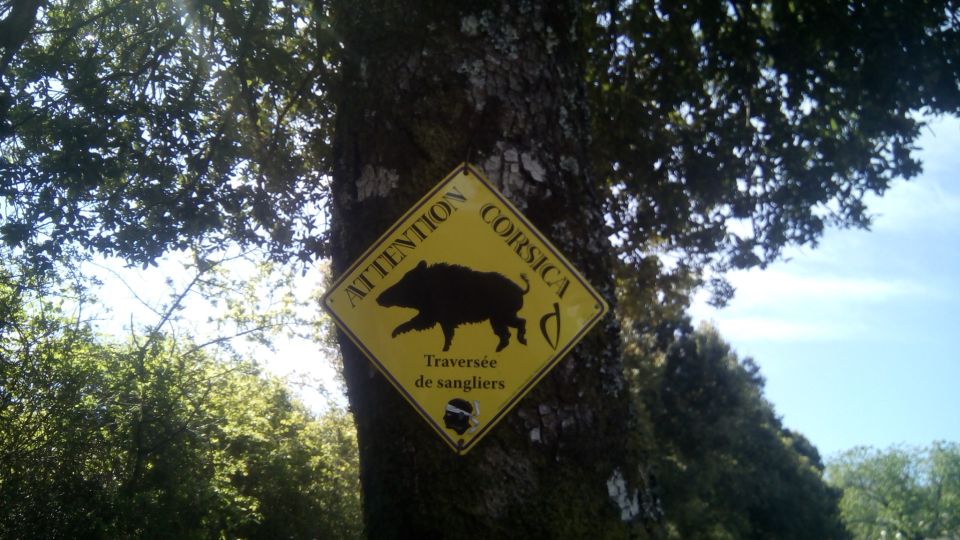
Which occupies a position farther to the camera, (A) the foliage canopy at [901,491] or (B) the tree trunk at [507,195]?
(A) the foliage canopy at [901,491]

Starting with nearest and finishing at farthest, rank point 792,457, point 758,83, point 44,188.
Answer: point 44,188
point 758,83
point 792,457

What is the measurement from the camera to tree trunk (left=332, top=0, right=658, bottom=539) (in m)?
2.38

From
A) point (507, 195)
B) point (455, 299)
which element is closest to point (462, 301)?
point (455, 299)

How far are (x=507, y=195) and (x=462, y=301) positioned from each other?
419 millimetres

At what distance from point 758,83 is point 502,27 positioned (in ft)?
20.4

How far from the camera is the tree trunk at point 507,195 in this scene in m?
2.38

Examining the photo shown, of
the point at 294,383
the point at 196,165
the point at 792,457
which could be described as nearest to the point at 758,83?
the point at 196,165

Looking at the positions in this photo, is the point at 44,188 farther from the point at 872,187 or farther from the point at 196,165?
the point at 872,187

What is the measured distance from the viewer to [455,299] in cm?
267

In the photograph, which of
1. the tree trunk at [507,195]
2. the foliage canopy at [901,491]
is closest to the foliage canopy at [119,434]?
the tree trunk at [507,195]

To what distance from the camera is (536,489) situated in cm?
235

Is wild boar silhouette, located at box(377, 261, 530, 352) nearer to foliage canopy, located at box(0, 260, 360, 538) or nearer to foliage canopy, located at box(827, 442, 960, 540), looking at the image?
foliage canopy, located at box(0, 260, 360, 538)

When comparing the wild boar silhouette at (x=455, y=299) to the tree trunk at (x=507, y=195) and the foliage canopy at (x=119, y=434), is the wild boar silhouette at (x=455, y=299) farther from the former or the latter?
the foliage canopy at (x=119, y=434)

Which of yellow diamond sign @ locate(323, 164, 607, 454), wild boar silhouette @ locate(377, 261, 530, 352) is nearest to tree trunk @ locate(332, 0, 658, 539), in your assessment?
yellow diamond sign @ locate(323, 164, 607, 454)
